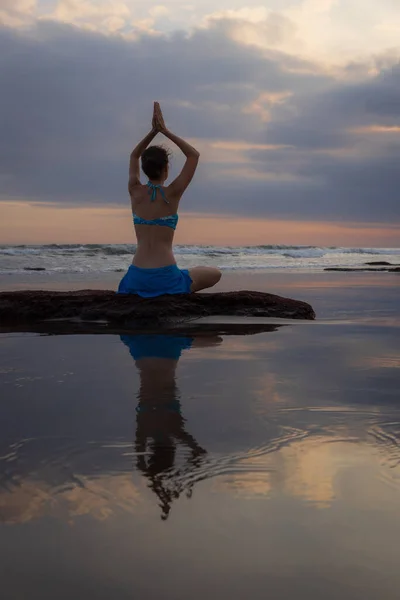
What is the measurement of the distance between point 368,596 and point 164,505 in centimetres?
56

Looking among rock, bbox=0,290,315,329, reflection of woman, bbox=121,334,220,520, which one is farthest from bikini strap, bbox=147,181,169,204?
reflection of woman, bbox=121,334,220,520

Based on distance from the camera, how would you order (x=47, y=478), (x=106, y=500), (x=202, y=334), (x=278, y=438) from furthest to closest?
1. (x=202, y=334)
2. (x=278, y=438)
3. (x=47, y=478)
4. (x=106, y=500)

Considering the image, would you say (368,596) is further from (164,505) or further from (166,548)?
(164,505)

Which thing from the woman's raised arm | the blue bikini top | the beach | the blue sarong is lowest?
the beach

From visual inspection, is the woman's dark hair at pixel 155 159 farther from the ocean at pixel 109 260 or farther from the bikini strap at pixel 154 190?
the ocean at pixel 109 260

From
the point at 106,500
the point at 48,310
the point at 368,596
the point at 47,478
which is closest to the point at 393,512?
the point at 368,596

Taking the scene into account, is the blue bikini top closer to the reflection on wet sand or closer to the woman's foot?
the woman's foot

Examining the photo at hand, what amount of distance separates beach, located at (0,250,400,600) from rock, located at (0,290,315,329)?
178cm

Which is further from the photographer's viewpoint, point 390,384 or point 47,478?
point 390,384

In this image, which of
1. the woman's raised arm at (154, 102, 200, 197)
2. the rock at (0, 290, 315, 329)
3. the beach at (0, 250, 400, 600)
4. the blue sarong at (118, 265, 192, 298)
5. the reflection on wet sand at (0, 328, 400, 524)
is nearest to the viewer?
the beach at (0, 250, 400, 600)

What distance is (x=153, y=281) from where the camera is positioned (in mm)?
5672

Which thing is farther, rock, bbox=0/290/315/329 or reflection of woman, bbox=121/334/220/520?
rock, bbox=0/290/315/329

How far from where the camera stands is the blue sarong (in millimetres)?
5668

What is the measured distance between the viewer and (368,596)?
1.26 meters
